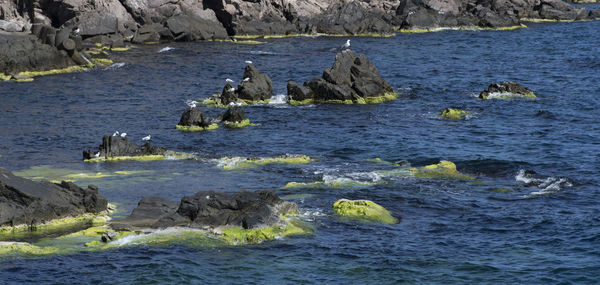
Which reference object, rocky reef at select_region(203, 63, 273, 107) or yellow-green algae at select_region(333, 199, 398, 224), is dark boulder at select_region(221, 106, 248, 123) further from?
yellow-green algae at select_region(333, 199, 398, 224)

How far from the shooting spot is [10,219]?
82.7ft

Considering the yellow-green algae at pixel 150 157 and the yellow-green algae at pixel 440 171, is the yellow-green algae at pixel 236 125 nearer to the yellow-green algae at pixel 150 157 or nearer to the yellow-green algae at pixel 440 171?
the yellow-green algae at pixel 150 157

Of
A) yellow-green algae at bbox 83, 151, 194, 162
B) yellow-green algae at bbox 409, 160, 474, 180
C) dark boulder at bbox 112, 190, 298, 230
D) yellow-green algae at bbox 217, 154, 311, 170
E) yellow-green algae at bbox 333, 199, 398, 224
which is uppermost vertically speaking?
dark boulder at bbox 112, 190, 298, 230

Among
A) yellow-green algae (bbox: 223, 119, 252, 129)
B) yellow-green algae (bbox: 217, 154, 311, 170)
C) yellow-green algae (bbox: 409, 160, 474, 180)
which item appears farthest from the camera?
yellow-green algae (bbox: 223, 119, 252, 129)

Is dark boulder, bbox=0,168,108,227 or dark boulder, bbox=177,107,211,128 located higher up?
dark boulder, bbox=0,168,108,227

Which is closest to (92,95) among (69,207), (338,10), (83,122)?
(83,122)

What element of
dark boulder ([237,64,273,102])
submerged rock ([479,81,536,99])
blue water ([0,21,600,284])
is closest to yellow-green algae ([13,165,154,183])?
blue water ([0,21,600,284])

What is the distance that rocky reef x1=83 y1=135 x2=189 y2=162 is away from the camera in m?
37.2

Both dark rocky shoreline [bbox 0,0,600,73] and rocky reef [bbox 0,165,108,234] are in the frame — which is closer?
A: rocky reef [bbox 0,165,108,234]

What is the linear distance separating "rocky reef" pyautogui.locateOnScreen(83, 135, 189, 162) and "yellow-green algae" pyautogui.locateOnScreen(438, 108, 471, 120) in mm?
18171

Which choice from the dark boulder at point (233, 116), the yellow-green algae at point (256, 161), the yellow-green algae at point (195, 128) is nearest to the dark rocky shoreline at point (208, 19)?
the yellow-green algae at point (195, 128)

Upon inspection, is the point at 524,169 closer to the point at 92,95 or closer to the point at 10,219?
the point at 10,219

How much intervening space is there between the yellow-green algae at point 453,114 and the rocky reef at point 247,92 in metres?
12.7

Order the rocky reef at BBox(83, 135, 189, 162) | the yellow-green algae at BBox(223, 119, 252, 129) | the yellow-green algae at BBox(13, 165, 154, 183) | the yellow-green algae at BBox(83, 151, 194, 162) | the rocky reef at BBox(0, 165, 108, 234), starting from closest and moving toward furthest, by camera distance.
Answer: the rocky reef at BBox(0, 165, 108, 234)
the yellow-green algae at BBox(13, 165, 154, 183)
the yellow-green algae at BBox(83, 151, 194, 162)
the rocky reef at BBox(83, 135, 189, 162)
the yellow-green algae at BBox(223, 119, 252, 129)
